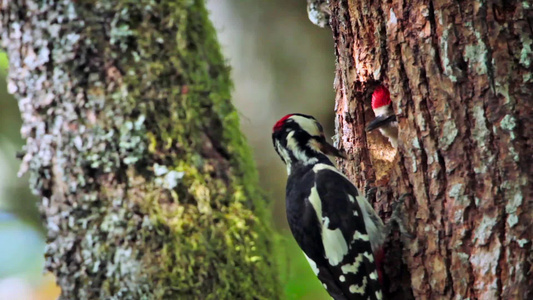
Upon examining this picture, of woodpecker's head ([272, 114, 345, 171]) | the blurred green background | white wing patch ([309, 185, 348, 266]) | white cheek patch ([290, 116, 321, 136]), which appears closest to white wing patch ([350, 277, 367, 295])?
white wing patch ([309, 185, 348, 266])

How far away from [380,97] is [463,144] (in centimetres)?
57

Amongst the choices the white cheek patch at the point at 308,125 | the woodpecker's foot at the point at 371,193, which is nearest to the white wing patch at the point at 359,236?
the woodpecker's foot at the point at 371,193

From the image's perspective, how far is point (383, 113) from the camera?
2.37 meters

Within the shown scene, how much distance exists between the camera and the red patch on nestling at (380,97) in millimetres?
2350

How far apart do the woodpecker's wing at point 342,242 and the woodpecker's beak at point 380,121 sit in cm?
26

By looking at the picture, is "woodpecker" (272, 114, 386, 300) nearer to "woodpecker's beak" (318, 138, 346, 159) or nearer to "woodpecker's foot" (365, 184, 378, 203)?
"woodpecker's beak" (318, 138, 346, 159)

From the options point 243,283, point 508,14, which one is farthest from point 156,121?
point 508,14

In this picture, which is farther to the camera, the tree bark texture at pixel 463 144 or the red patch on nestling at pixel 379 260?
the red patch on nestling at pixel 379 260

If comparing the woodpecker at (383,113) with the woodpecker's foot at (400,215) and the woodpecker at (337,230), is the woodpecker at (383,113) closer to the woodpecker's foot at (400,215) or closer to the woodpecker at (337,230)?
the woodpecker at (337,230)

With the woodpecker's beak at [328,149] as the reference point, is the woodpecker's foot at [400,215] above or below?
below

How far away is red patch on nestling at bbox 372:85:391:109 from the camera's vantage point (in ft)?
7.71

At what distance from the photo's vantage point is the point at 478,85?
1857 mm

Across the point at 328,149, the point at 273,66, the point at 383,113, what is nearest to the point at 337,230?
the point at 328,149

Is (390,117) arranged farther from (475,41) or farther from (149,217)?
(149,217)
